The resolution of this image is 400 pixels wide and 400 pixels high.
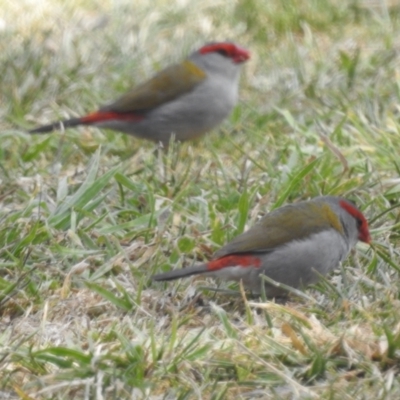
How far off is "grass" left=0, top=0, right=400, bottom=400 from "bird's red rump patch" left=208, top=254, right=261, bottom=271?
0.15 m

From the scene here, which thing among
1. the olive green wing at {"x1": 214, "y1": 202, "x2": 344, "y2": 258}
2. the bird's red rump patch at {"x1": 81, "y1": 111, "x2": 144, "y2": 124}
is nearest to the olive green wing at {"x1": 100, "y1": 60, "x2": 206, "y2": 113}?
the bird's red rump patch at {"x1": 81, "y1": 111, "x2": 144, "y2": 124}

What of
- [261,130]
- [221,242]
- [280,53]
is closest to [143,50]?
[280,53]

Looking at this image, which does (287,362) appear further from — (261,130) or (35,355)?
(261,130)

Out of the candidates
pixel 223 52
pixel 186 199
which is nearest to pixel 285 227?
pixel 186 199

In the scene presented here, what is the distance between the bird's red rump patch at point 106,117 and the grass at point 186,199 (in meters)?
0.15

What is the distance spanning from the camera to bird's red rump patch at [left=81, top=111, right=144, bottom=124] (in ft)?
21.1

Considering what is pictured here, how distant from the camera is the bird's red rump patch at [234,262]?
4.44 m

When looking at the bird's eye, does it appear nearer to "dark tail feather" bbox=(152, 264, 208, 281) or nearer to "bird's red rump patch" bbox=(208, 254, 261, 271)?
"bird's red rump patch" bbox=(208, 254, 261, 271)

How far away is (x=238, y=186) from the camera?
557 cm

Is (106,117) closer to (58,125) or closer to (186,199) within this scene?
(58,125)

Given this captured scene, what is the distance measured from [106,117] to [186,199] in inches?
50.1

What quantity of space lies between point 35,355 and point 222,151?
2989mm

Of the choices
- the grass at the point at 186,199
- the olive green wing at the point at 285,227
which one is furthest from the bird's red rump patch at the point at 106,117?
the olive green wing at the point at 285,227

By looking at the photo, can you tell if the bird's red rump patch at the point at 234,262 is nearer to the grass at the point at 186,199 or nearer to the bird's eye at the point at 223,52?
the grass at the point at 186,199
